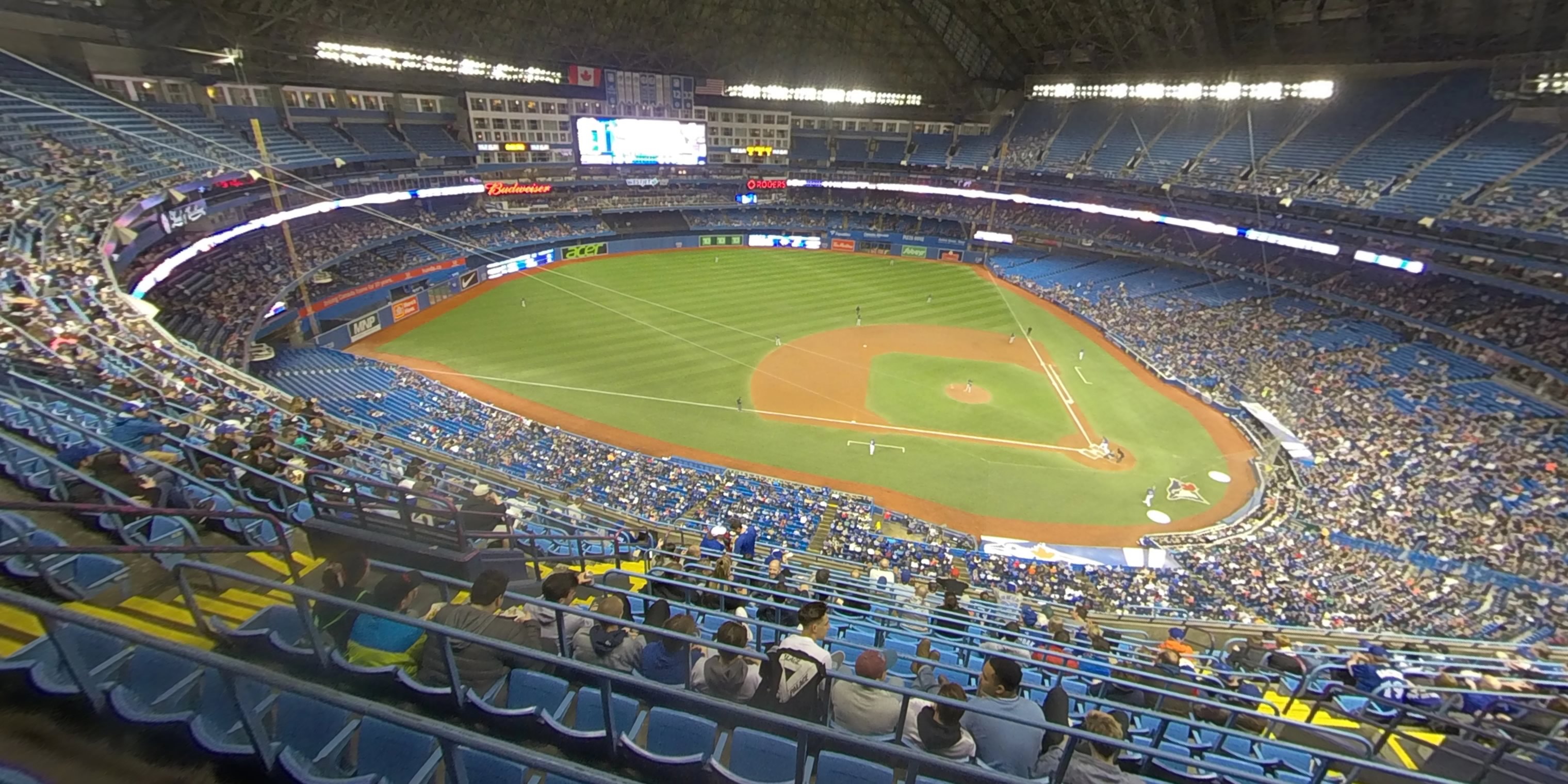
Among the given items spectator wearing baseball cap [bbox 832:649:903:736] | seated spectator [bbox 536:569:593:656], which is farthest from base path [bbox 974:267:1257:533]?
seated spectator [bbox 536:569:593:656]

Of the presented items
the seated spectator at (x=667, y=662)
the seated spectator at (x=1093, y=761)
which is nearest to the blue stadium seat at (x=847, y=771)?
the seated spectator at (x=1093, y=761)

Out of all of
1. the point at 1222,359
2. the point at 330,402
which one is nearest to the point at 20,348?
the point at 330,402

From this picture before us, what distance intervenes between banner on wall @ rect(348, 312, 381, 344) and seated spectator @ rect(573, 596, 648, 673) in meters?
33.7

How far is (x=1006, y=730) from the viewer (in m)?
4.59

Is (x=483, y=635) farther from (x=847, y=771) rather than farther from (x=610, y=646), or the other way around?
(x=847, y=771)

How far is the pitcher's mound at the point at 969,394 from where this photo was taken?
98.2 ft

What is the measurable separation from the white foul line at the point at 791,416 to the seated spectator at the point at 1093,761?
22091 millimetres

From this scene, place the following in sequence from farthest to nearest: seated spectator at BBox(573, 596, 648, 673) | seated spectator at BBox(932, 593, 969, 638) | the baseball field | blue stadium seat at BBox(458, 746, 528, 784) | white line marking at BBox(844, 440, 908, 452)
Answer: white line marking at BBox(844, 440, 908, 452)
the baseball field
seated spectator at BBox(932, 593, 969, 638)
seated spectator at BBox(573, 596, 648, 673)
blue stadium seat at BBox(458, 746, 528, 784)

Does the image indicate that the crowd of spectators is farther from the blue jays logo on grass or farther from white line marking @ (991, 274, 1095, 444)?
white line marking @ (991, 274, 1095, 444)

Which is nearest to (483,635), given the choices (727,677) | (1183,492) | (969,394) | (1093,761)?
(727,677)

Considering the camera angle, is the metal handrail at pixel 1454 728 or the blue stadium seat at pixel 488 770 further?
the metal handrail at pixel 1454 728

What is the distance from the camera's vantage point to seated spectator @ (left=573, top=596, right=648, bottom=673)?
5.35 metres

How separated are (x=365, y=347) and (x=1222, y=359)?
134 ft

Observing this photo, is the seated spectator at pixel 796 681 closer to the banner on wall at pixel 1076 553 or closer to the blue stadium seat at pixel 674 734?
the blue stadium seat at pixel 674 734
